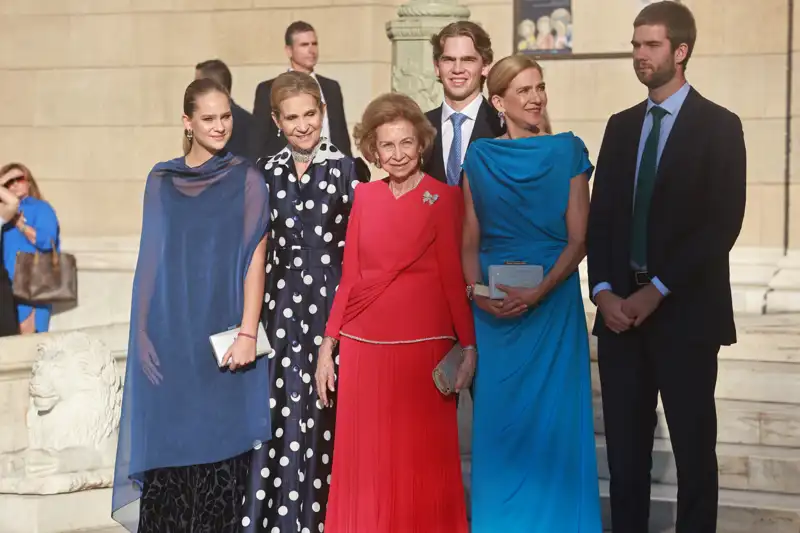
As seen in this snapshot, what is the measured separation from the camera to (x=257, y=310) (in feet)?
19.2

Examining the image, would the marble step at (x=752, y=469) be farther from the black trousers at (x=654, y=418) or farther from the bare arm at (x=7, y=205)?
the bare arm at (x=7, y=205)

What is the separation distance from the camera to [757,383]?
25.2 ft

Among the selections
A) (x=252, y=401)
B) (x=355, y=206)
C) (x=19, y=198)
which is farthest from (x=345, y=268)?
(x=19, y=198)

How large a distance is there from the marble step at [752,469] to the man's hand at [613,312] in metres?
1.62

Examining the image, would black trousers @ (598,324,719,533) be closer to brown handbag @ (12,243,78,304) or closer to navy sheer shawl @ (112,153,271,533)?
navy sheer shawl @ (112,153,271,533)

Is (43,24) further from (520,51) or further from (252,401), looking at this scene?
(252,401)

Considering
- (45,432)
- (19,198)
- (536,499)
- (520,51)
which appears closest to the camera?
(536,499)

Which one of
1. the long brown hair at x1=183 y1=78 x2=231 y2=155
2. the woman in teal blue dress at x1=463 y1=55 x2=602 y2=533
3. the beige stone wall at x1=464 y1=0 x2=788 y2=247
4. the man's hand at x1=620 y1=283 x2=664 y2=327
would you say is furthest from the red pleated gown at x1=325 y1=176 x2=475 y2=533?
the beige stone wall at x1=464 y1=0 x2=788 y2=247

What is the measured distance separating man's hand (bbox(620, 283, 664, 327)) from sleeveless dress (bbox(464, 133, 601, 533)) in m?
0.39

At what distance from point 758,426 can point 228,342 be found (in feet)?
9.61

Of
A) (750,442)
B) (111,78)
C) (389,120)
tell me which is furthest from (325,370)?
(111,78)

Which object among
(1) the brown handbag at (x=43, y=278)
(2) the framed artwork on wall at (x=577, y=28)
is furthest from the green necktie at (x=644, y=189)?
(1) the brown handbag at (x=43, y=278)

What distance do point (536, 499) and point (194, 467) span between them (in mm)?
1414

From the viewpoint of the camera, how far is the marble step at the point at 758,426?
7.19 metres
